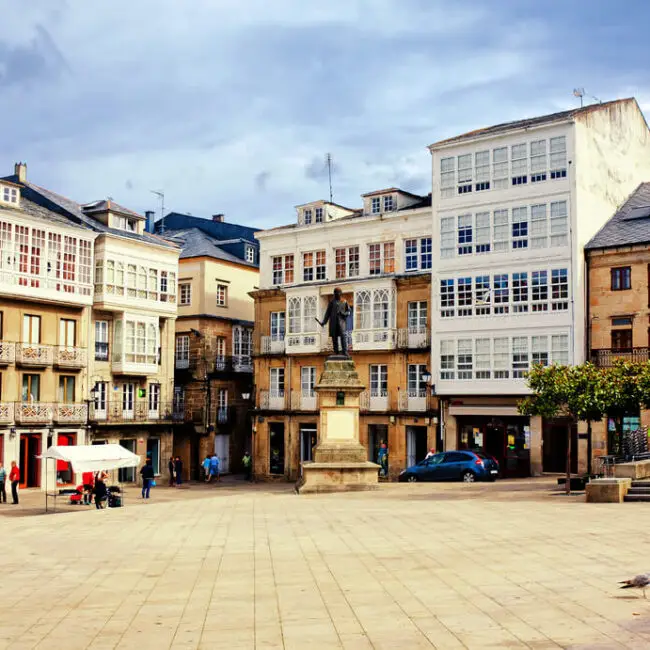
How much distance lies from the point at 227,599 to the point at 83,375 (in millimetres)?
35403

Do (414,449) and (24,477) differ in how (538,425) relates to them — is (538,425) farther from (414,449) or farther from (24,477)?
(24,477)

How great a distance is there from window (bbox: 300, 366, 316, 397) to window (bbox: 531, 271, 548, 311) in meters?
13.0

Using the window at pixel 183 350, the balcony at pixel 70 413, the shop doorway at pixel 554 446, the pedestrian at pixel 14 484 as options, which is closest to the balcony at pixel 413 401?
the shop doorway at pixel 554 446

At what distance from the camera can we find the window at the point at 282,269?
2064 inches

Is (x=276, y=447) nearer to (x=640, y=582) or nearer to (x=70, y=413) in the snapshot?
(x=70, y=413)

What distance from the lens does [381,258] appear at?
160ft

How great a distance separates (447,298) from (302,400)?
994cm

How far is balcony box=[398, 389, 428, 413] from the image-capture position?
151ft

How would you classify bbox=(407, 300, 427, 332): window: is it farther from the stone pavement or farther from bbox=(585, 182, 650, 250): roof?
the stone pavement

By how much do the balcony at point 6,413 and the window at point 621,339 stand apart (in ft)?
86.1

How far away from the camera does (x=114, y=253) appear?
4759 cm

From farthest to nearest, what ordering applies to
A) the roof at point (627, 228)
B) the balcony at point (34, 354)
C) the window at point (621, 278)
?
the balcony at point (34, 354)
the roof at point (627, 228)
the window at point (621, 278)

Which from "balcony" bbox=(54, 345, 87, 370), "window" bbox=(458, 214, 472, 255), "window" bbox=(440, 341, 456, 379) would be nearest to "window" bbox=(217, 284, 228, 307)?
"balcony" bbox=(54, 345, 87, 370)

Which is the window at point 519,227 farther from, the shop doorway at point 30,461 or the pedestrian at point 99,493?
the shop doorway at point 30,461
